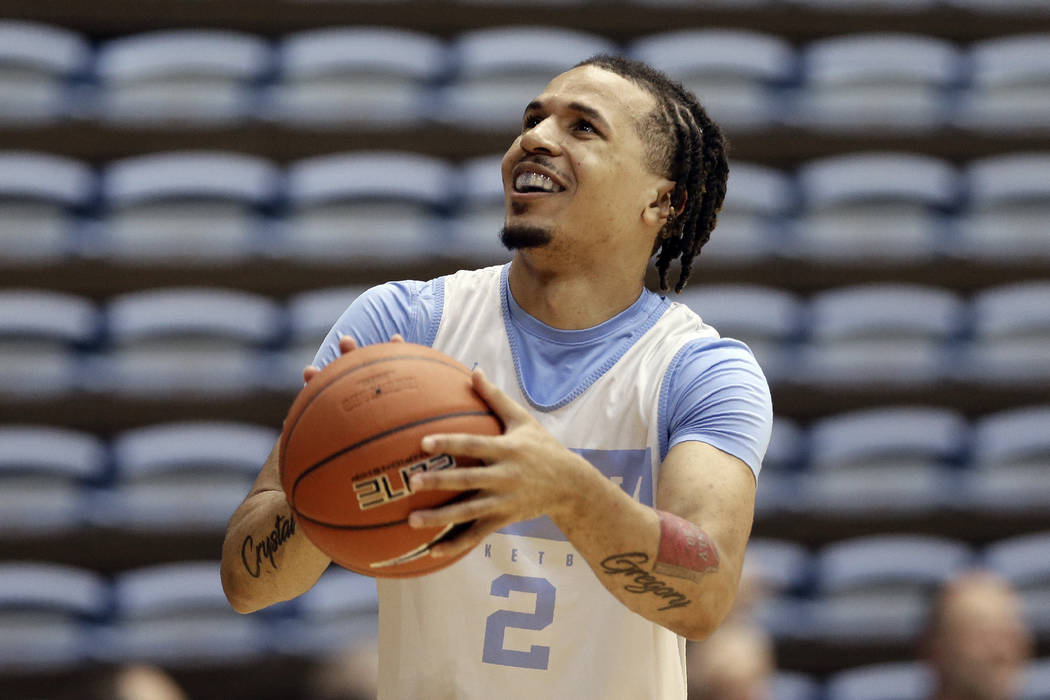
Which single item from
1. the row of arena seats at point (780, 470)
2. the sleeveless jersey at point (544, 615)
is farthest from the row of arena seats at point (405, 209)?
the sleeveless jersey at point (544, 615)

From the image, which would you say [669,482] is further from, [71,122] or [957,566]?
[71,122]

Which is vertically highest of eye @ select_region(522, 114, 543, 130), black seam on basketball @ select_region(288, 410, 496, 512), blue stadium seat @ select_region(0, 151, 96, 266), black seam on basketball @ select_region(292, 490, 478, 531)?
blue stadium seat @ select_region(0, 151, 96, 266)

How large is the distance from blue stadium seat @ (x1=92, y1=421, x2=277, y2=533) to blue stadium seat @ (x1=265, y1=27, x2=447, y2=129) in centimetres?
152

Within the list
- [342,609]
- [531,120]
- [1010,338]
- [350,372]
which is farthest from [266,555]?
[1010,338]

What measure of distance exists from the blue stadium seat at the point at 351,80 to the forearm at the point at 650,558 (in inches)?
168

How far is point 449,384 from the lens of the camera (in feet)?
5.82

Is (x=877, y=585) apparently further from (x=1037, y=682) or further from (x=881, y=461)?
(x=1037, y=682)

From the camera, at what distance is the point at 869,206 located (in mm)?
6062

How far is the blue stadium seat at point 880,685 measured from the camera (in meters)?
5.12

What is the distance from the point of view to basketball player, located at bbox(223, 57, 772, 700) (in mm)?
1879

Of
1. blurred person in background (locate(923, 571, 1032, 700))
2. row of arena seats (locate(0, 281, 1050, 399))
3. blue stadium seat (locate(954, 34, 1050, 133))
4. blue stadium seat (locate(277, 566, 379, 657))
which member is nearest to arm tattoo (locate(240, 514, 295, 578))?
blurred person in background (locate(923, 571, 1032, 700))

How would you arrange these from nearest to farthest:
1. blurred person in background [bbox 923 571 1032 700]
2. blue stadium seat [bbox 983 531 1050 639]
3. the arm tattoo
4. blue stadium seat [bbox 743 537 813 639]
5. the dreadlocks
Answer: the arm tattoo < the dreadlocks < blurred person in background [bbox 923 571 1032 700] < blue stadium seat [bbox 743 537 813 639] < blue stadium seat [bbox 983 531 1050 639]

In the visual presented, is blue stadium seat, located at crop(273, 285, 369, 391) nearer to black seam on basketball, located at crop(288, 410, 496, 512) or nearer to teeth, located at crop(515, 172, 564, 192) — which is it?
teeth, located at crop(515, 172, 564, 192)

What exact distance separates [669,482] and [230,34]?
460 cm
